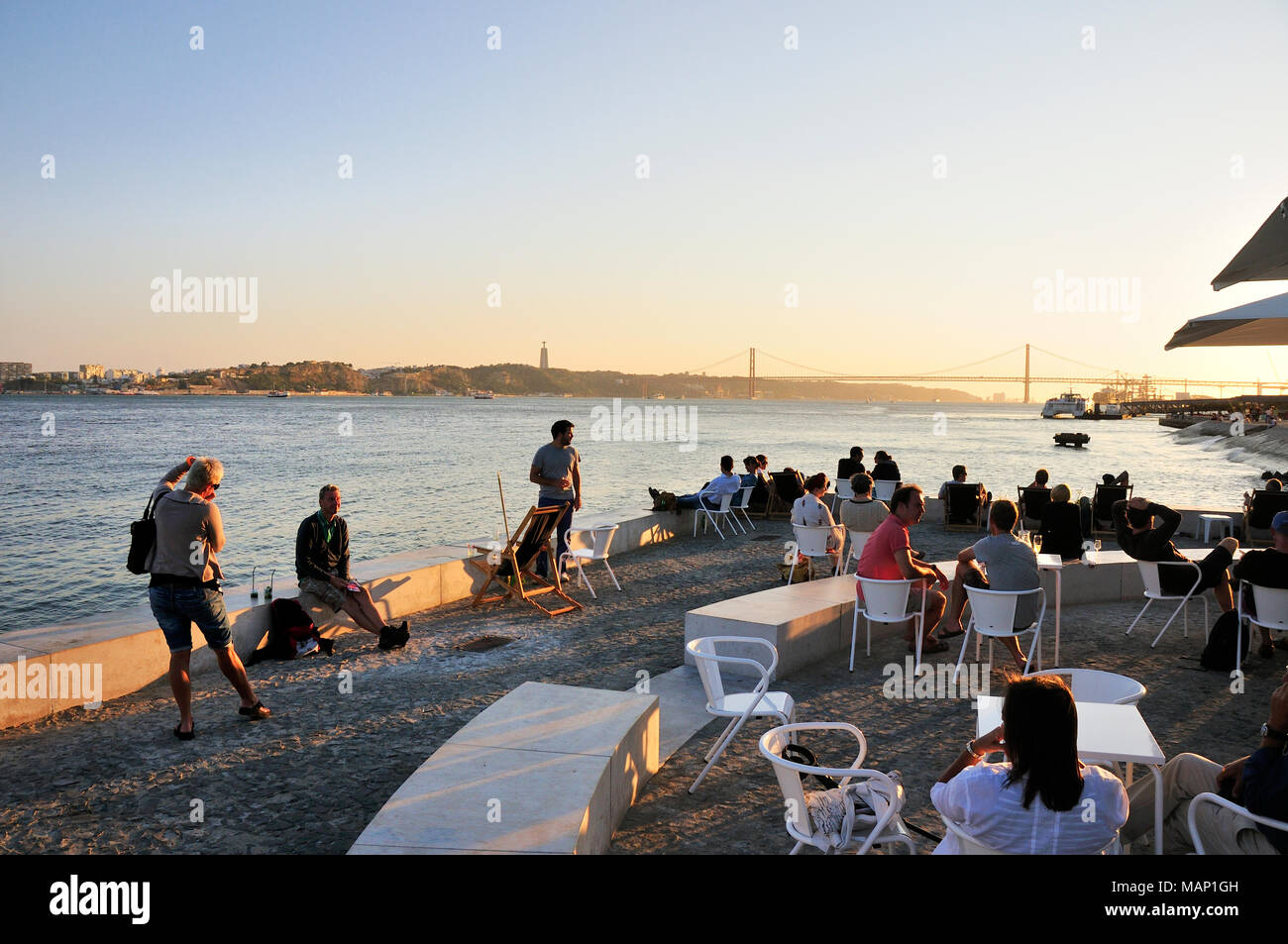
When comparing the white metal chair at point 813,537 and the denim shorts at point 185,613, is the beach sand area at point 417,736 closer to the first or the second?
→ the denim shorts at point 185,613

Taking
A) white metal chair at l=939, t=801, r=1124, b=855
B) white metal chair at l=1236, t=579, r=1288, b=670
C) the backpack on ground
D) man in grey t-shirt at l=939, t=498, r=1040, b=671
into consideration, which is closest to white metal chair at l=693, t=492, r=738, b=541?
man in grey t-shirt at l=939, t=498, r=1040, b=671

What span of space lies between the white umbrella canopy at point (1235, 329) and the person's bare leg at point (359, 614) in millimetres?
7496

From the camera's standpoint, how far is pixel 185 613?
494 centimetres

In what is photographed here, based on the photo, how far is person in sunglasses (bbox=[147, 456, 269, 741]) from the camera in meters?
4.84

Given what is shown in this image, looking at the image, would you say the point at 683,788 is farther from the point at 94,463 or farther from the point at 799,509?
the point at 94,463

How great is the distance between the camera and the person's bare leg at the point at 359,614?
23.4ft

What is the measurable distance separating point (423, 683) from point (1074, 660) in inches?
192

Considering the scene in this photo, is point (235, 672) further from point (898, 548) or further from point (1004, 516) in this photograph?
point (1004, 516)

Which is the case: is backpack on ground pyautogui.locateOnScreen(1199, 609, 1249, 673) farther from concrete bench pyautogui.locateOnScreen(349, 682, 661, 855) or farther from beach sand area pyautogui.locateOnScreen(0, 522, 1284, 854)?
concrete bench pyautogui.locateOnScreen(349, 682, 661, 855)

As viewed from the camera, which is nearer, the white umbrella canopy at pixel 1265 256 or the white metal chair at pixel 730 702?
the white metal chair at pixel 730 702

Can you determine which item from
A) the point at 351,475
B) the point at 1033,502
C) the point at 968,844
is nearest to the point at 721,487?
the point at 1033,502

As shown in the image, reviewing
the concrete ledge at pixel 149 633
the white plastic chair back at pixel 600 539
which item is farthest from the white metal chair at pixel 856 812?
the white plastic chair back at pixel 600 539

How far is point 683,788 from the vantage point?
14.5 ft
